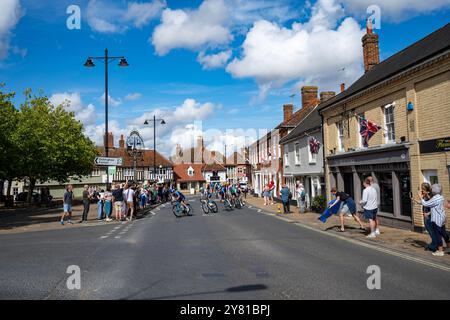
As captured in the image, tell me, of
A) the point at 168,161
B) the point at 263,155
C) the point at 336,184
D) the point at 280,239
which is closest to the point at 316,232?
the point at 280,239

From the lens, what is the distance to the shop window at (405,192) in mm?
14882

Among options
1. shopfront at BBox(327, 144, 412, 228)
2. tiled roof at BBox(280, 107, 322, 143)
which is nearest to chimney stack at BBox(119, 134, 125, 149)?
tiled roof at BBox(280, 107, 322, 143)

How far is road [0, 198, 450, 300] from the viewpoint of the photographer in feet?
20.4

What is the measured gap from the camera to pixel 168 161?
82.2 meters

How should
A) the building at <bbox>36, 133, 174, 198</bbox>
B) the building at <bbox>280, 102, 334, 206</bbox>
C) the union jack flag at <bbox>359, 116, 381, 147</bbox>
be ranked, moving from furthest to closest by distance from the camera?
the building at <bbox>36, 133, 174, 198</bbox> → the building at <bbox>280, 102, 334, 206</bbox> → the union jack flag at <bbox>359, 116, 381, 147</bbox>

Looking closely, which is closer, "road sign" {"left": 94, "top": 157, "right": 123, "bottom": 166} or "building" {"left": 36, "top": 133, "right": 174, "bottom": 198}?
"road sign" {"left": 94, "top": 157, "right": 123, "bottom": 166}

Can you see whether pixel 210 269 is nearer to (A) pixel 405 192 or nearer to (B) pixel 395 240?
(B) pixel 395 240

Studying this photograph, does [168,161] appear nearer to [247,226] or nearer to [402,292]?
[247,226]

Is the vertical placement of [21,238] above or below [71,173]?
below

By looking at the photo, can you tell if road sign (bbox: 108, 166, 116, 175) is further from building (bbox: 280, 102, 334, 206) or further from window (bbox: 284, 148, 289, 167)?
window (bbox: 284, 148, 289, 167)

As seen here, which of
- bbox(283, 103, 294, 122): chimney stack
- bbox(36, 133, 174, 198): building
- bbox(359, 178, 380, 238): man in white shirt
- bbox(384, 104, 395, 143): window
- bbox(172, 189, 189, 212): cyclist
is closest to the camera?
bbox(359, 178, 380, 238): man in white shirt

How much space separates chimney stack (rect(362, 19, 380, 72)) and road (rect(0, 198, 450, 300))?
14984 mm

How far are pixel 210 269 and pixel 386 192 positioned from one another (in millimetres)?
11337
